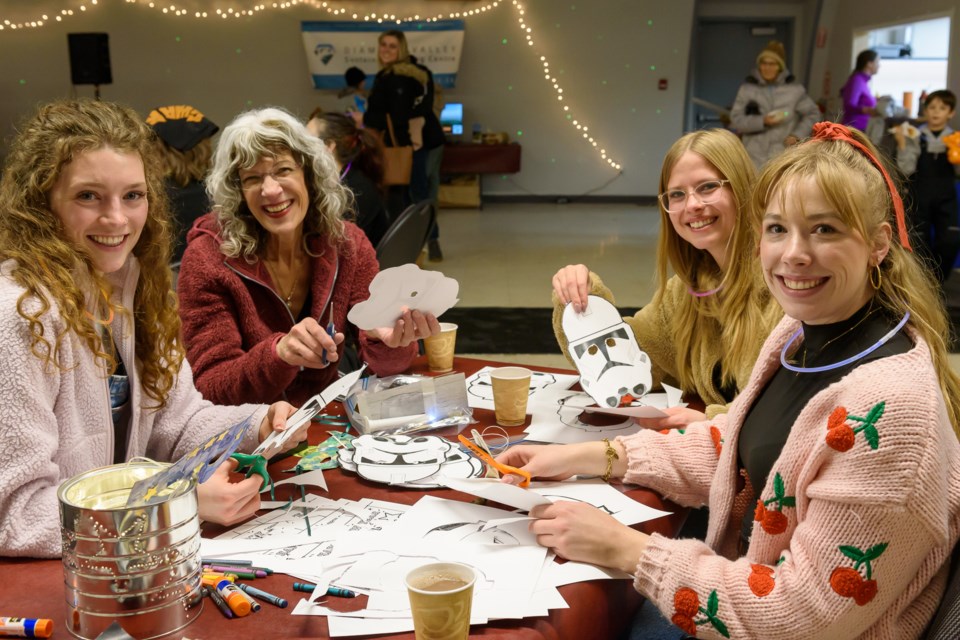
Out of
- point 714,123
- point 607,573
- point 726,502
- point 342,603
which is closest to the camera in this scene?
point 342,603

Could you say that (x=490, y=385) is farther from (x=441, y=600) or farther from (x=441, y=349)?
(x=441, y=600)

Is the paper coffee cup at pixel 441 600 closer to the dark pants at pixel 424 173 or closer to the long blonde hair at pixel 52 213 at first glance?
the long blonde hair at pixel 52 213

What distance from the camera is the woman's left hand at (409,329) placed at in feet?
6.88

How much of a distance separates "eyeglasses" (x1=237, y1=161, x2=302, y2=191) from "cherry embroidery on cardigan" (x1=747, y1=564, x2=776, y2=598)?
1.64m

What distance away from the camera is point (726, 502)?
4.86 feet

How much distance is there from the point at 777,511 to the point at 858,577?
0.55ft

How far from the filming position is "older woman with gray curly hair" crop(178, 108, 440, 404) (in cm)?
217

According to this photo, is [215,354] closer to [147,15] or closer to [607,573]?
[607,573]

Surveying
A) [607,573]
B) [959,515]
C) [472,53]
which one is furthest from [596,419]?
[472,53]

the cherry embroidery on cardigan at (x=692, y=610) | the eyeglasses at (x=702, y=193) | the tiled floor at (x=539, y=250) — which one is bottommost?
the tiled floor at (x=539, y=250)

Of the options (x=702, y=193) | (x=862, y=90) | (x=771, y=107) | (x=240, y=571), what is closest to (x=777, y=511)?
(x=240, y=571)

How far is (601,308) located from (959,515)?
1040mm

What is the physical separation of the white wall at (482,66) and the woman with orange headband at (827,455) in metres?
11.2

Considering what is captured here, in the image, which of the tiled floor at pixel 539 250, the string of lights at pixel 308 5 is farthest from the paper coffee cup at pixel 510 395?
the string of lights at pixel 308 5
